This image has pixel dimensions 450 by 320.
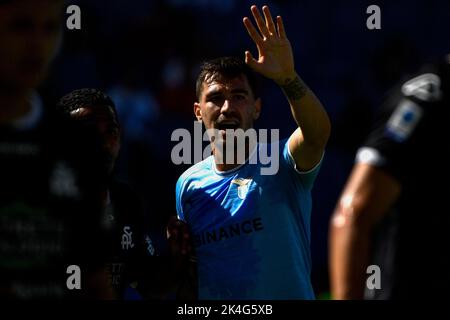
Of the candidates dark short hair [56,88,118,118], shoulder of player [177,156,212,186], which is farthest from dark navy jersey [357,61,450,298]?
dark short hair [56,88,118,118]

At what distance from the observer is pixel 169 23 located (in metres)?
12.0

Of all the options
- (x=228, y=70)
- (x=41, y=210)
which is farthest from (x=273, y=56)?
(x=41, y=210)

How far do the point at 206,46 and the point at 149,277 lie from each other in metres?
7.24

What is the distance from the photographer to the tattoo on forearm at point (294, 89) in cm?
443

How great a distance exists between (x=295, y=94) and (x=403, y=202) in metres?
1.53

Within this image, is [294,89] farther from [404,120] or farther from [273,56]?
[404,120]

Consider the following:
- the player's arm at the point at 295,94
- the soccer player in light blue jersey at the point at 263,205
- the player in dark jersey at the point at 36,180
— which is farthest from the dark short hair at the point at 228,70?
the player in dark jersey at the point at 36,180

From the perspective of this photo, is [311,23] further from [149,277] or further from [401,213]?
[401,213]

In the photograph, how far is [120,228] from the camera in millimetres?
4938

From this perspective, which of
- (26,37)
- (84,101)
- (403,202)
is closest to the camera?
(403,202)

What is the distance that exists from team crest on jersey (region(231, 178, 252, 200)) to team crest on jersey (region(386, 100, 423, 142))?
178 cm

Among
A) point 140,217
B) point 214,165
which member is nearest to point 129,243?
point 140,217

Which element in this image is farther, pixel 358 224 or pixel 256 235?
pixel 256 235

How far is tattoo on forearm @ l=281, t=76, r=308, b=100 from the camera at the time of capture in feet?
14.5
